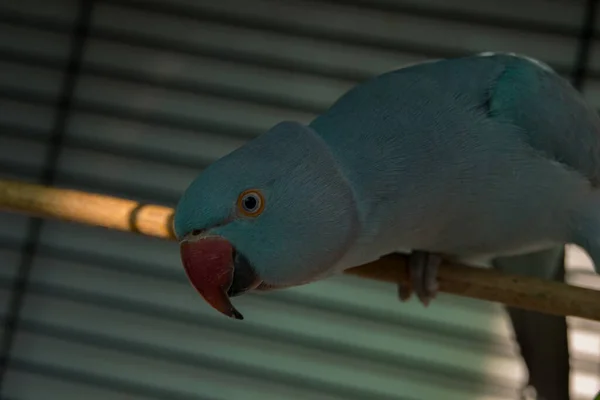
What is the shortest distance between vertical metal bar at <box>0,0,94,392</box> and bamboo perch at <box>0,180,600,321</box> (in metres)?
1.00

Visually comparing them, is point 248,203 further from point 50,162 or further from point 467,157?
point 50,162

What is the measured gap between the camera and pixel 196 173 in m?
1.89

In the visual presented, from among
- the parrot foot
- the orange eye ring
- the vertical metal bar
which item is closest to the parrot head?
the orange eye ring

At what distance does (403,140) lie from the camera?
882 millimetres

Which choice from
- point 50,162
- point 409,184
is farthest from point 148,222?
point 50,162

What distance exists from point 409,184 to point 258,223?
0.24 metres

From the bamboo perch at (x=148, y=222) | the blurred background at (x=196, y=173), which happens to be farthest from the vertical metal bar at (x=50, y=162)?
the bamboo perch at (x=148, y=222)

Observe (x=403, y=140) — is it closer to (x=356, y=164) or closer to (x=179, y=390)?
(x=356, y=164)

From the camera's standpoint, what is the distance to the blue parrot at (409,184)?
75cm

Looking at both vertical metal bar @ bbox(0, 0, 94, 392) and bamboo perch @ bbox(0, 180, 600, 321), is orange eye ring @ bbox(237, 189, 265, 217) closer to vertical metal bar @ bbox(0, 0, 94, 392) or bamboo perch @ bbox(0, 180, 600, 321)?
bamboo perch @ bbox(0, 180, 600, 321)

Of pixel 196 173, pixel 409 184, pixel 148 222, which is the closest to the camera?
pixel 409 184

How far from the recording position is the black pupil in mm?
750

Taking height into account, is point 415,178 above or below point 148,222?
above

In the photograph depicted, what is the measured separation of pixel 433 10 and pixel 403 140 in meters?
1.04
